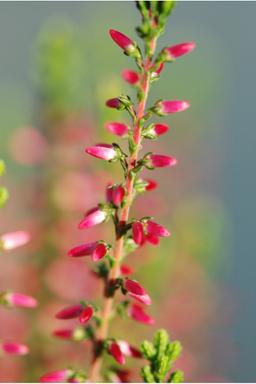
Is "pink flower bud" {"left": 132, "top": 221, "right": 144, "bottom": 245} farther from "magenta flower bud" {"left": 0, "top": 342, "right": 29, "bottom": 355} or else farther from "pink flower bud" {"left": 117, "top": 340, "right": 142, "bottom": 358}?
"magenta flower bud" {"left": 0, "top": 342, "right": 29, "bottom": 355}

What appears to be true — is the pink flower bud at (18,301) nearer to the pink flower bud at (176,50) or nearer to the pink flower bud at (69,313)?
the pink flower bud at (69,313)

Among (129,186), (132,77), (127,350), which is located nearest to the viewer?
(129,186)

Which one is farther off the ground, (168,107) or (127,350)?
(168,107)

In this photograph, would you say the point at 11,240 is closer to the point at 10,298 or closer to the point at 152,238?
the point at 10,298

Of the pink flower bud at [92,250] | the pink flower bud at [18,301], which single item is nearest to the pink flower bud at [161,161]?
the pink flower bud at [92,250]

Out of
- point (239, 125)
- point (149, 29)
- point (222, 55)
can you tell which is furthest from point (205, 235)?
point (239, 125)

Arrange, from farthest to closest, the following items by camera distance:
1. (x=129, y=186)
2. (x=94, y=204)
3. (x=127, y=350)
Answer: (x=94, y=204) < (x=127, y=350) < (x=129, y=186)

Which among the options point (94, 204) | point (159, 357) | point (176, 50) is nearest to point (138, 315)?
point (159, 357)
